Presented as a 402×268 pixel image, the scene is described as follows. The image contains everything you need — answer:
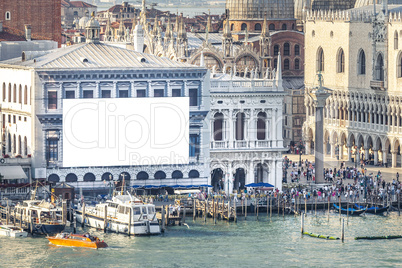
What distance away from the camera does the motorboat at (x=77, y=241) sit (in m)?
89.7

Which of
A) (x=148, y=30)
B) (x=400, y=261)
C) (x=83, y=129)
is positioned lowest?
(x=400, y=261)

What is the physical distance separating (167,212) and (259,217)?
650cm

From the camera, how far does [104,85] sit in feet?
342

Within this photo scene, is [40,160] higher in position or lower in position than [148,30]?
lower

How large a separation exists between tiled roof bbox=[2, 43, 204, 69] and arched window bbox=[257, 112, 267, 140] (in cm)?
583

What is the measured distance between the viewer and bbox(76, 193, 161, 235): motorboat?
3681 inches

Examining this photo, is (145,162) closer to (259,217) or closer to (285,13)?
(259,217)

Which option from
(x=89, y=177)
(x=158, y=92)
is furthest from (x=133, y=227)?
(x=158, y=92)

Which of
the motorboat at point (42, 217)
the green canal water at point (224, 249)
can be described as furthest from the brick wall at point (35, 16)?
the motorboat at point (42, 217)

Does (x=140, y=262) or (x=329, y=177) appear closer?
(x=140, y=262)

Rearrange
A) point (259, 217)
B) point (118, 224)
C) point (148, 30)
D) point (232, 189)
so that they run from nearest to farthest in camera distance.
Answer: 1. point (118, 224)
2. point (259, 217)
3. point (232, 189)
4. point (148, 30)

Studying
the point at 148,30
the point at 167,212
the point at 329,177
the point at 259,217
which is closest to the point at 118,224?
the point at 167,212

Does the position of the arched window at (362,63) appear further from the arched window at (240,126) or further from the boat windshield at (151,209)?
the boat windshield at (151,209)

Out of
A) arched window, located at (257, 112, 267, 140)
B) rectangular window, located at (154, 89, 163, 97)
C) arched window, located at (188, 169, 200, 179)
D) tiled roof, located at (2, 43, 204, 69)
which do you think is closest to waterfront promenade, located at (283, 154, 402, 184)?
arched window, located at (257, 112, 267, 140)
